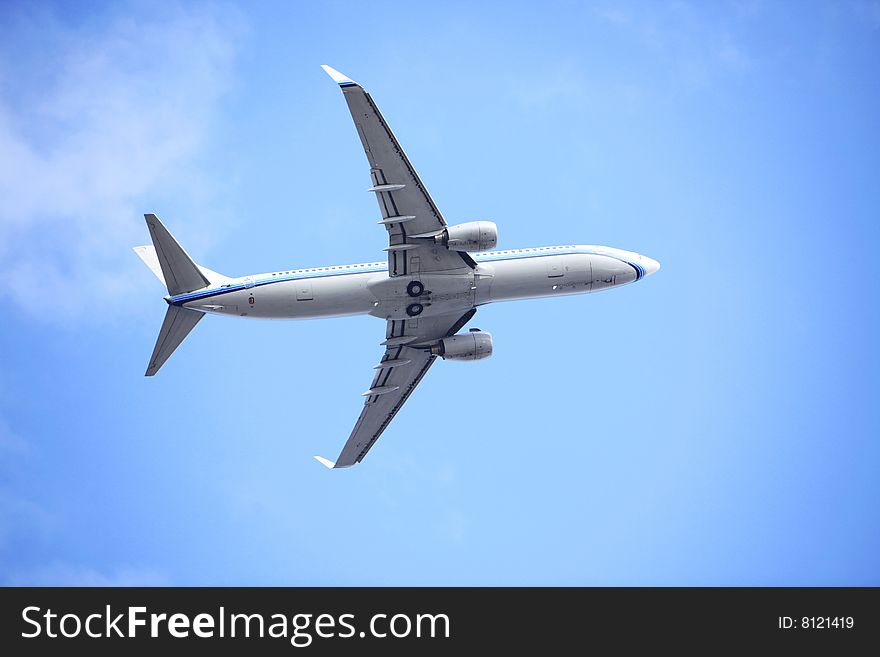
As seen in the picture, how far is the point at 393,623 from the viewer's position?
3888 centimetres

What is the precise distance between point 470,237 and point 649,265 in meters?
11.9

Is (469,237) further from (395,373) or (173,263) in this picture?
(173,263)

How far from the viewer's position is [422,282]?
188ft

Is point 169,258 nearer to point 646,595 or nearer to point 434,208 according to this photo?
point 434,208

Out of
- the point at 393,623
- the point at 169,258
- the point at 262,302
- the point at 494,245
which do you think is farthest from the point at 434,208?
the point at 393,623

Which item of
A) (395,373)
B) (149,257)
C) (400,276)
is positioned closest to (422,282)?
(400,276)

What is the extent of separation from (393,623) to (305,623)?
10.4 feet

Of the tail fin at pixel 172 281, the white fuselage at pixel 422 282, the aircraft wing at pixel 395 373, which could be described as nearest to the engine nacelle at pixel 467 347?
the aircraft wing at pixel 395 373

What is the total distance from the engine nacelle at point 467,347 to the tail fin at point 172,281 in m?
14.2

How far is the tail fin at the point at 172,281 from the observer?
54.0 m

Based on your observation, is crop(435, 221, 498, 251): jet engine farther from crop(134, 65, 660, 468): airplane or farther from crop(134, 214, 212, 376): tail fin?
crop(134, 214, 212, 376): tail fin

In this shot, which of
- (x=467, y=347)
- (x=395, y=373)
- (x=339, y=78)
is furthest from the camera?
(x=395, y=373)

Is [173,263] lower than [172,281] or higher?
higher

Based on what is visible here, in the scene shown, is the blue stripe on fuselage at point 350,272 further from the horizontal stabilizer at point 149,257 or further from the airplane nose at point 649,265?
the horizontal stabilizer at point 149,257
